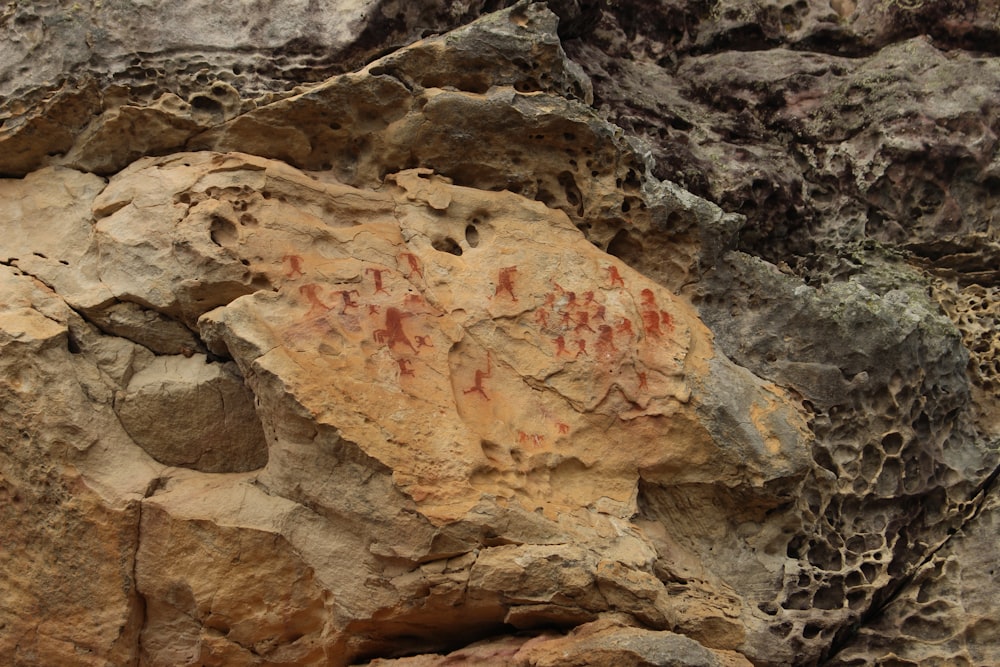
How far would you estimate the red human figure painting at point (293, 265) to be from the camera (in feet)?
16.5

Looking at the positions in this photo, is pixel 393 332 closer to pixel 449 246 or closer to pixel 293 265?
pixel 293 265

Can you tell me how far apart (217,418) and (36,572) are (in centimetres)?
98

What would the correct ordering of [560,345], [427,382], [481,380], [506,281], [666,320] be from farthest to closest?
[666,320], [506,281], [560,345], [481,380], [427,382]

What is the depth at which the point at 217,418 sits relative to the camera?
5.05 m

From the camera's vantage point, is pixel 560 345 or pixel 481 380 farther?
pixel 560 345

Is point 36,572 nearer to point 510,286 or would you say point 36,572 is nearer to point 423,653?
point 423,653

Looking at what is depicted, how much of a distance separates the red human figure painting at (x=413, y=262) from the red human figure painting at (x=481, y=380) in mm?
509

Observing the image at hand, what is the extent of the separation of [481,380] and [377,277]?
669 millimetres

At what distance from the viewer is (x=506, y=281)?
17.5 feet

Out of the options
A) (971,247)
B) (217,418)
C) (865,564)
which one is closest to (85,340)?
(217,418)

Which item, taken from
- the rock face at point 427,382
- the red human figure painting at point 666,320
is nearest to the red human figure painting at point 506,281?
the rock face at point 427,382

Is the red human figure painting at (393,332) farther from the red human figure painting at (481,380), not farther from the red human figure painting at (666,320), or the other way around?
the red human figure painting at (666,320)

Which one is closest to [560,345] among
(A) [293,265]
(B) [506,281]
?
(B) [506,281]

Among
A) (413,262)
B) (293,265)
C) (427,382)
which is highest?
(413,262)
